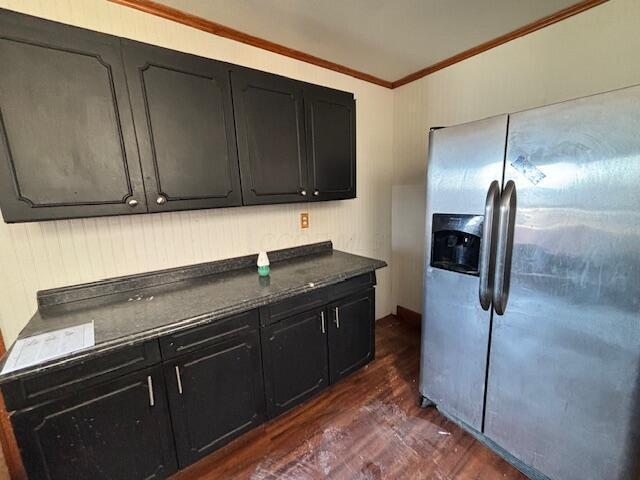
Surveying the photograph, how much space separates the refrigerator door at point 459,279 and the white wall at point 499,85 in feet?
3.06

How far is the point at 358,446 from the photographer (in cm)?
154

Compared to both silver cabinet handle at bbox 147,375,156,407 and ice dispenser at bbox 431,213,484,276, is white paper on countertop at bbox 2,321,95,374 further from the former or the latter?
ice dispenser at bbox 431,213,484,276

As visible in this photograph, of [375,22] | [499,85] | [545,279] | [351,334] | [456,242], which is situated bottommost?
[351,334]

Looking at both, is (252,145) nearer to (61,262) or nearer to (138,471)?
(61,262)

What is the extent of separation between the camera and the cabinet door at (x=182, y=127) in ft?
4.18

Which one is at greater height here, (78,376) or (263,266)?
(263,266)

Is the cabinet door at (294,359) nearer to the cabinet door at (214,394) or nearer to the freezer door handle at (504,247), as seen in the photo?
the cabinet door at (214,394)

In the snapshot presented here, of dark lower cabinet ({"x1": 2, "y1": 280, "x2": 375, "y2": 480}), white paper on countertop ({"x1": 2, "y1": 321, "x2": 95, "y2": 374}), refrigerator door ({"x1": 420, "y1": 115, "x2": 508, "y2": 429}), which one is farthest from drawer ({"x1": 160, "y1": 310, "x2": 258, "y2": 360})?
refrigerator door ({"x1": 420, "y1": 115, "x2": 508, "y2": 429})

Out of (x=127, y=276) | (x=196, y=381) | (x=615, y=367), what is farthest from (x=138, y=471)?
(x=615, y=367)

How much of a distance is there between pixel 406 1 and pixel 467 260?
149 centimetres

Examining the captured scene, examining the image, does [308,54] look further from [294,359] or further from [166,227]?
[294,359]

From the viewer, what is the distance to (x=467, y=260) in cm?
146

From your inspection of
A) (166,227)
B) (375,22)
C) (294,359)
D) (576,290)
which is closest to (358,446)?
(294,359)

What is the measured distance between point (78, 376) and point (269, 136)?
1.47 meters
